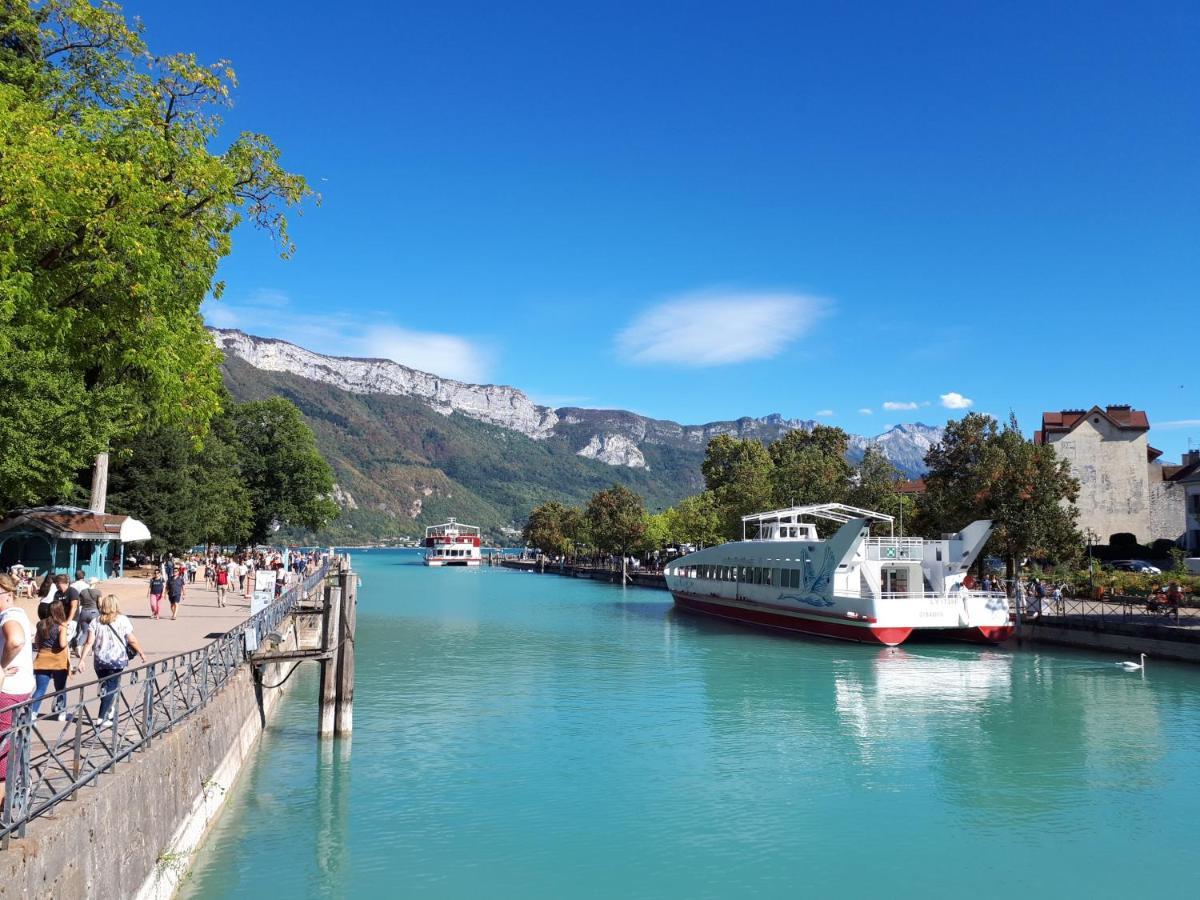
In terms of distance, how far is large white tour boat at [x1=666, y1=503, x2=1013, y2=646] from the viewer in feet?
139

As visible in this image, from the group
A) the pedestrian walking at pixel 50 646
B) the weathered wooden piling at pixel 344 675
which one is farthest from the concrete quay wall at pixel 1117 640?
the pedestrian walking at pixel 50 646

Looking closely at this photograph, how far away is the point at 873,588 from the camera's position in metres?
44.3

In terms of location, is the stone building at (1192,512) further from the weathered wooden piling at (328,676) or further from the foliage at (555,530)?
the foliage at (555,530)

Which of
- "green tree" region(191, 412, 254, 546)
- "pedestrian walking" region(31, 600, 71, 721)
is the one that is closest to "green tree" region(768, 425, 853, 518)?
"green tree" region(191, 412, 254, 546)

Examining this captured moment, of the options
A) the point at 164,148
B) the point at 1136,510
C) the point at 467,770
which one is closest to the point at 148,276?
the point at 164,148

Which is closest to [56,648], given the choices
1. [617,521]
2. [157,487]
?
[157,487]

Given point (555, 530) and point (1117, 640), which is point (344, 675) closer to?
point (1117, 640)

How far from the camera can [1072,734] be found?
25297 millimetres

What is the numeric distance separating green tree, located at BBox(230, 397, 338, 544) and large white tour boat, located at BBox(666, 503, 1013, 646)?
51.3m

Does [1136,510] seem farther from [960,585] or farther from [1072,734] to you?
[1072,734]

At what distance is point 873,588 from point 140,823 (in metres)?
38.3

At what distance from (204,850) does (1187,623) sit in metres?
39.3

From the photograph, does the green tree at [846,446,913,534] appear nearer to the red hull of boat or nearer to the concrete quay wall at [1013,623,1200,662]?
the red hull of boat

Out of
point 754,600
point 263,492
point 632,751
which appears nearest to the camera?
point 632,751
